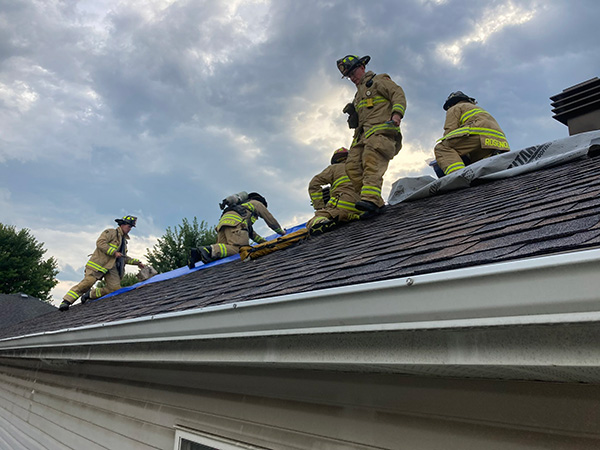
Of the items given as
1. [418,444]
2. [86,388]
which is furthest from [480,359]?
[86,388]

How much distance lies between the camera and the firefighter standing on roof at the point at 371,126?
5121 millimetres

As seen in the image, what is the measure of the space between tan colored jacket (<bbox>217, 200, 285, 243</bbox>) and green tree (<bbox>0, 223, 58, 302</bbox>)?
25.0 meters

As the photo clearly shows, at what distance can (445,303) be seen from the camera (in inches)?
44.9

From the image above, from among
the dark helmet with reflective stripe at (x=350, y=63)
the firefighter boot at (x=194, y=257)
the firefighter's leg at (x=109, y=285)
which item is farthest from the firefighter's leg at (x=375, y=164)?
→ the firefighter's leg at (x=109, y=285)

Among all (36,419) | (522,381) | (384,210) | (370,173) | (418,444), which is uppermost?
(370,173)

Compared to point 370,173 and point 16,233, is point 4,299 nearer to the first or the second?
point 16,233

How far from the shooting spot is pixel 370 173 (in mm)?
5098

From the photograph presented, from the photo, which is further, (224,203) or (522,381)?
(224,203)

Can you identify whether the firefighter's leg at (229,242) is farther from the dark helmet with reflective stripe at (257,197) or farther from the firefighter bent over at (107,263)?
the firefighter bent over at (107,263)

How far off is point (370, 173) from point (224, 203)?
4313 mm

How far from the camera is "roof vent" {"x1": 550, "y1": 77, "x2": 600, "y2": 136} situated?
17.6 ft

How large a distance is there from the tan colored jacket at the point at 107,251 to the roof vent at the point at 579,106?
351 inches

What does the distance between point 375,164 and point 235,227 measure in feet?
13.2

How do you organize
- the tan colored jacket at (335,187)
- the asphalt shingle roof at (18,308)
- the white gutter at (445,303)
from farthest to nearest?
the asphalt shingle roof at (18,308)
the tan colored jacket at (335,187)
the white gutter at (445,303)
